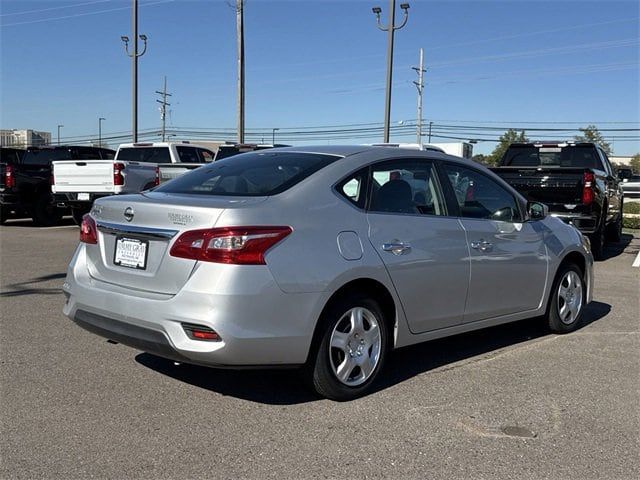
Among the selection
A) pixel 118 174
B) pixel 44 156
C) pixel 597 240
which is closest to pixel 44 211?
pixel 44 156

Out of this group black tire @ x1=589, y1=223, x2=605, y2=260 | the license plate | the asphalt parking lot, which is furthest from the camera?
black tire @ x1=589, y1=223, x2=605, y2=260

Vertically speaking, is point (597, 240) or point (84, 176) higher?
point (84, 176)

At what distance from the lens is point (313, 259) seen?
3.90 m

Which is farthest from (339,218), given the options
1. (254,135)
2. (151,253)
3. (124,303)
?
(254,135)

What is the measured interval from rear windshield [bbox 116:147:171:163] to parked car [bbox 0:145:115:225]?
3.98 ft

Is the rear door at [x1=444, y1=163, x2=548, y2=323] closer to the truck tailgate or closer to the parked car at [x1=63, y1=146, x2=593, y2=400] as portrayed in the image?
the parked car at [x1=63, y1=146, x2=593, y2=400]

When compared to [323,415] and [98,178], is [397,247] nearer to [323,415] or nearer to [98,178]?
[323,415]

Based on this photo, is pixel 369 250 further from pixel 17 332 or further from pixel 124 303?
pixel 17 332

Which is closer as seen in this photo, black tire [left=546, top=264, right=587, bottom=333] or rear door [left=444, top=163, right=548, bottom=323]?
rear door [left=444, top=163, right=548, bottom=323]

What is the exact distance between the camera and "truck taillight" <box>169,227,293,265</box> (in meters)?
3.67

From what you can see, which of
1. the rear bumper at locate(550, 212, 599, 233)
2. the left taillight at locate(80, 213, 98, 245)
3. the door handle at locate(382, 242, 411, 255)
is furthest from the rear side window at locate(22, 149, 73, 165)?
the door handle at locate(382, 242, 411, 255)

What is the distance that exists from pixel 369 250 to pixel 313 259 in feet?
1.56

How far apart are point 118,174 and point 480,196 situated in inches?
384

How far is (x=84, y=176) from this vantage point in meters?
13.6
